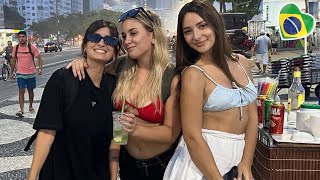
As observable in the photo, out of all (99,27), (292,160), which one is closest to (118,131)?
(99,27)

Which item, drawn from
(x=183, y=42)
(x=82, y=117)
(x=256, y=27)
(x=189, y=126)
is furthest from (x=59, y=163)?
(x=256, y=27)

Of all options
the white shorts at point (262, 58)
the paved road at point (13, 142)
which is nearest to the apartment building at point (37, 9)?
the white shorts at point (262, 58)

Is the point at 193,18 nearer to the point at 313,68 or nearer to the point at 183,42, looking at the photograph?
the point at 183,42

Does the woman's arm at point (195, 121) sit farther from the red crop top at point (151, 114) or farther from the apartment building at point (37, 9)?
the apartment building at point (37, 9)

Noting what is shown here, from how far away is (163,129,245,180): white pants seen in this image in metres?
1.90

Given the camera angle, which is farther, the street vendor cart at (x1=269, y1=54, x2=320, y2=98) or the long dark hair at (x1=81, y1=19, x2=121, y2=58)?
the street vendor cart at (x1=269, y1=54, x2=320, y2=98)

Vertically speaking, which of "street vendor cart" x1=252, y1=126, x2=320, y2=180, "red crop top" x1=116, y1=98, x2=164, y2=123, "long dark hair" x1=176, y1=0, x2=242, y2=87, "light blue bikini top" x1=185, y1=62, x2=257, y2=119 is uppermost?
"long dark hair" x1=176, y1=0, x2=242, y2=87

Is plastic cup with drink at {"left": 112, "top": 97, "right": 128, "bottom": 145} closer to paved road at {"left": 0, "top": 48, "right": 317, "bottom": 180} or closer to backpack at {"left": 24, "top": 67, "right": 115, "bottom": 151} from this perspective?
backpack at {"left": 24, "top": 67, "right": 115, "bottom": 151}

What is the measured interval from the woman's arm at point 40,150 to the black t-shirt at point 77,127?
0.13ft

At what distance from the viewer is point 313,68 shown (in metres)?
9.14

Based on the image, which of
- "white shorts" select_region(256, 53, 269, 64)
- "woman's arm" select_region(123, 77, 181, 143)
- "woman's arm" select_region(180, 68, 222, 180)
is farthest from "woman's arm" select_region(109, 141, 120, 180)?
"white shorts" select_region(256, 53, 269, 64)

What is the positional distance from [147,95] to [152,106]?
60 mm

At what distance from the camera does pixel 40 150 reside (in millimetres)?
2092

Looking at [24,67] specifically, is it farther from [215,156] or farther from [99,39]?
[215,156]
